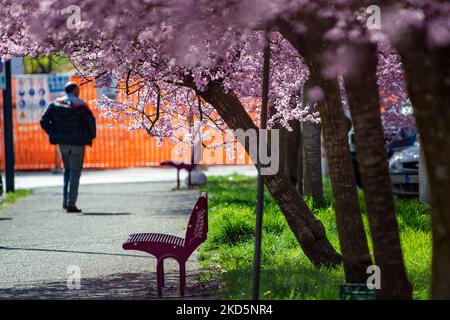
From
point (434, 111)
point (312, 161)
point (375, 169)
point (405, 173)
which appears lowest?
point (405, 173)

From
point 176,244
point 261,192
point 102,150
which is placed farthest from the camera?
point 102,150

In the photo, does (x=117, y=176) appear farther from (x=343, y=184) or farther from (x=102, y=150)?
(x=343, y=184)

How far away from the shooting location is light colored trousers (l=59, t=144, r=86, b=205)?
1900 centimetres

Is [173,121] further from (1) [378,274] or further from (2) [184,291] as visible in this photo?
(1) [378,274]

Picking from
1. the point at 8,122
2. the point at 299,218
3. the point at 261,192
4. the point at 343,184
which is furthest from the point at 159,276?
the point at 8,122

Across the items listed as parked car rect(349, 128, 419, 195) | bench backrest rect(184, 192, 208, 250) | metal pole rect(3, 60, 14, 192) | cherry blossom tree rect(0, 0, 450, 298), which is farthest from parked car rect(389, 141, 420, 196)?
bench backrest rect(184, 192, 208, 250)

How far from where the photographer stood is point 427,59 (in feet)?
22.6

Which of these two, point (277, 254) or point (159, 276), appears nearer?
point (159, 276)

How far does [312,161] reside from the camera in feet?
56.7

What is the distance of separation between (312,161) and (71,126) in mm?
3941

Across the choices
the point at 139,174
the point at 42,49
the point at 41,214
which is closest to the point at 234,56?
the point at 42,49

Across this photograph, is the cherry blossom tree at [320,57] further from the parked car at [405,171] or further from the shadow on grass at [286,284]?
the parked car at [405,171]

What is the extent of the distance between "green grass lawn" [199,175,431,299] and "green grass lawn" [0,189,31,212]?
4309 millimetres

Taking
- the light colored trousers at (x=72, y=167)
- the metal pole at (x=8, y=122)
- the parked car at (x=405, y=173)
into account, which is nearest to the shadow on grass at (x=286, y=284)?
the light colored trousers at (x=72, y=167)
